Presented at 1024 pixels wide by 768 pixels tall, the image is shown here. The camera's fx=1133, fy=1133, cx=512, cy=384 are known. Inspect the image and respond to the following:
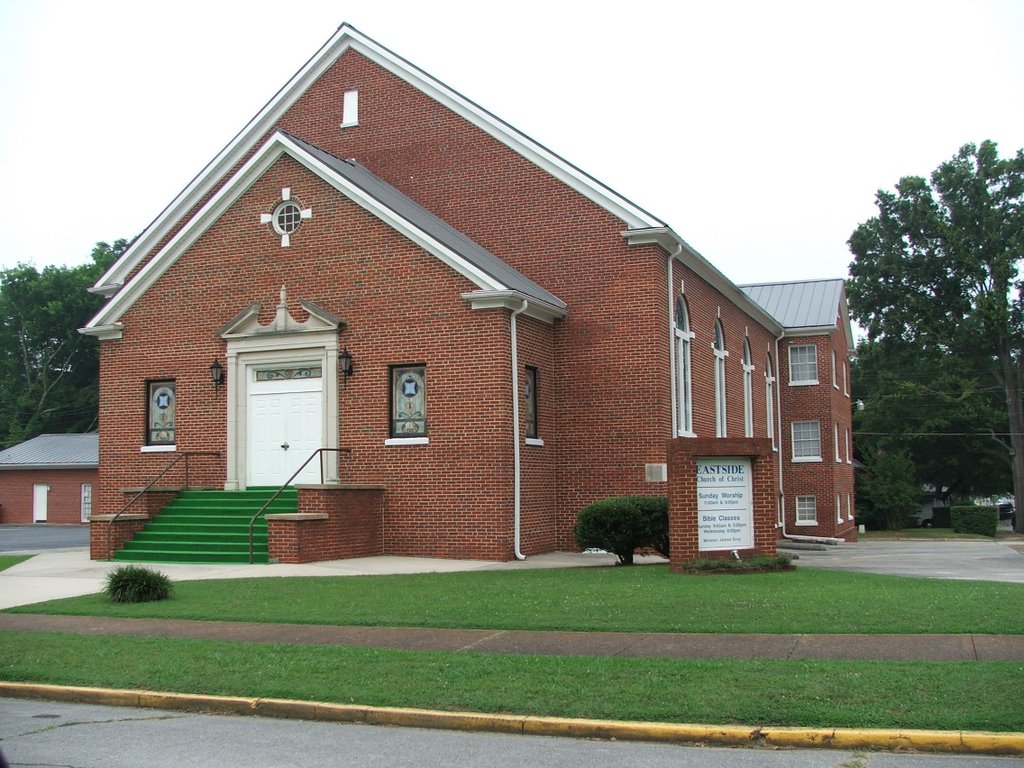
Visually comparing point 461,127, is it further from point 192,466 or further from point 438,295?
point 192,466

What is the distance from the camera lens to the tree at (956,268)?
55688 millimetres

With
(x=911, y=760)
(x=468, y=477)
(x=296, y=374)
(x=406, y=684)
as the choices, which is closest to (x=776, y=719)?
(x=911, y=760)

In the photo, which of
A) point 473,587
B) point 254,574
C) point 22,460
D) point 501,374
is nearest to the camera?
point 473,587

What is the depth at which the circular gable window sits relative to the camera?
73.9 ft

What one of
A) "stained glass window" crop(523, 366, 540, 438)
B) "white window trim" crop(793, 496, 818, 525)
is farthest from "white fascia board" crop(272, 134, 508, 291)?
"white window trim" crop(793, 496, 818, 525)

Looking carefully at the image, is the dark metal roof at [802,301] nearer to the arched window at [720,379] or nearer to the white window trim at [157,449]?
the arched window at [720,379]

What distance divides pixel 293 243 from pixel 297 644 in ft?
41.4

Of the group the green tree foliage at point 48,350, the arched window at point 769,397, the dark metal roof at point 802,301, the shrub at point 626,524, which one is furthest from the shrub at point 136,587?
the green tree foliage at point 48,350

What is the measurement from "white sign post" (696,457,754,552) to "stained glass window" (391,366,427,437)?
246 inches

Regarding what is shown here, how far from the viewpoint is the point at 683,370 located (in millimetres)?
24938

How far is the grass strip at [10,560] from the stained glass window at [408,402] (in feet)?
24.0

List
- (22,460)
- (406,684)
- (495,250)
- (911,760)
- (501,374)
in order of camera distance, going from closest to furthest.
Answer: (911,760), (406,684), (501,374), (495,250), (22,460)

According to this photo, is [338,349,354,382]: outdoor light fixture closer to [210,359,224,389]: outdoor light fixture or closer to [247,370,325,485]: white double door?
[247,370,325,485]: white double door

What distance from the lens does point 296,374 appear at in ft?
73.3
